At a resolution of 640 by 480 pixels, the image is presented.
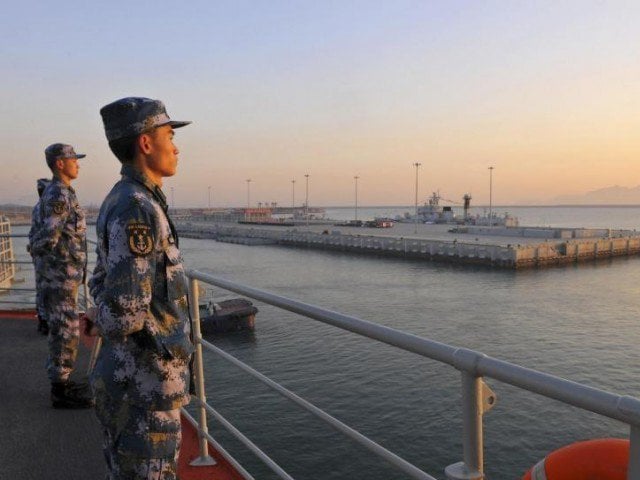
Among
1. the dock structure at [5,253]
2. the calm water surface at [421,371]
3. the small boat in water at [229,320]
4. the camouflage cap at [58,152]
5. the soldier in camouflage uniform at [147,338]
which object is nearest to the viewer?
the soldier in camouflage uniform at [147,338]

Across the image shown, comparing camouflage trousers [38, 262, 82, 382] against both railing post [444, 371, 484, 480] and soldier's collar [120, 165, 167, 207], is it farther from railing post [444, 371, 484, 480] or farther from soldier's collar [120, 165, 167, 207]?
railing post [444, 371, 484, 480]

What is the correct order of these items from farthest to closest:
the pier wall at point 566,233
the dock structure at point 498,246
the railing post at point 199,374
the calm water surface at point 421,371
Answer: the pier wall at point 566,233 → the dock structure at point 498,246 → the calm water surface at point 421,371 → the railing post at point 199,374

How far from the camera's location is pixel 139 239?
1562 millimetres

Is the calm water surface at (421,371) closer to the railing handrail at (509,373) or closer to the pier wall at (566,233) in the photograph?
the railing handrail at (509,373)

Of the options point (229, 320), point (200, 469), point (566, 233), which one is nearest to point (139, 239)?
point (200, 469)

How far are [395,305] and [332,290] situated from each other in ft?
21.4

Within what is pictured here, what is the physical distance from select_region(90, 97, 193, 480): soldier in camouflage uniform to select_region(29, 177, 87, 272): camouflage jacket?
2.09 meters

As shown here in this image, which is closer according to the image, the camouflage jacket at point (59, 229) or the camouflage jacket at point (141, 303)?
the camouflage jacket at point (141, 303)

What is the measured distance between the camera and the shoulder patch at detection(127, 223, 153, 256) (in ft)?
5.09

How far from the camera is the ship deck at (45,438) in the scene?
2.94 meters

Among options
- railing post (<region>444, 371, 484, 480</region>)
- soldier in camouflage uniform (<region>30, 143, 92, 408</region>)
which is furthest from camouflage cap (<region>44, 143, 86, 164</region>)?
railing post (<region>444, 371, 484, 480</region>)

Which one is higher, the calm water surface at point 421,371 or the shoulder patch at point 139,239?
the shoulder patch at point 139,239

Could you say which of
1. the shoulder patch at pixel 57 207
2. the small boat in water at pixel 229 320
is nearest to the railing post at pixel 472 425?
the shoulder patch at pixel 57 207

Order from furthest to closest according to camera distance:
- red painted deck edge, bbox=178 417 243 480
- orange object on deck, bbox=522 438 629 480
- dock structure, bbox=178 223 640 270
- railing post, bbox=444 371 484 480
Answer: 1. dock structure, bbox=178 223 640 270
2. red painted deck edge, bbox=178 417 243 480
3. orange object on deck, bbox=522 438 629 480
4. railing post, bbox=444 371 484 480
